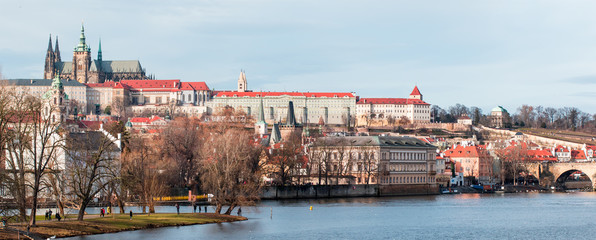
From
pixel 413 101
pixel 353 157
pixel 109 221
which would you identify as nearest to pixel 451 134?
pixel 413 101

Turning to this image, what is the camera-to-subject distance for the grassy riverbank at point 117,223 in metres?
37.1

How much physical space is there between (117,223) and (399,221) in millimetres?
17229

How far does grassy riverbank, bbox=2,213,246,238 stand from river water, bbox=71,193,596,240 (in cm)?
61

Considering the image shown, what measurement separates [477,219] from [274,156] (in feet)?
86.7

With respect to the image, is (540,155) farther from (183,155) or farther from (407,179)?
(183,155)

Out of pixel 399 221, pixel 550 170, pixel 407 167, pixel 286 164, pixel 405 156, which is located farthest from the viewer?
pixel 550 170

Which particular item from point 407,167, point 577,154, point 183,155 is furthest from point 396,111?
point 183,155

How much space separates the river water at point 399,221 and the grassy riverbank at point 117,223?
61 centimetres

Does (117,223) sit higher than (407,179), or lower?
lower

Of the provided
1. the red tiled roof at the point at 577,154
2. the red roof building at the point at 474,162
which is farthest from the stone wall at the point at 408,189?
the red tiled roof at the point at 577,154

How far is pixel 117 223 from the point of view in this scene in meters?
40.9

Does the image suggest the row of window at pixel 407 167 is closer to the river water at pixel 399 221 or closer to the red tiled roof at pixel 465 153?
the river water at pixel 399 221

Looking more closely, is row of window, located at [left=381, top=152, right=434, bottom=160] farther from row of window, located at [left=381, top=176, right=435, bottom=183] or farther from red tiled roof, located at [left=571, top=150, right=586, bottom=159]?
red tiled roof, located at [left=571, top=150, right=586, bottom=159]

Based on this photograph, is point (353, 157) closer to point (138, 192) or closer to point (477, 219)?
point (477, 219)
